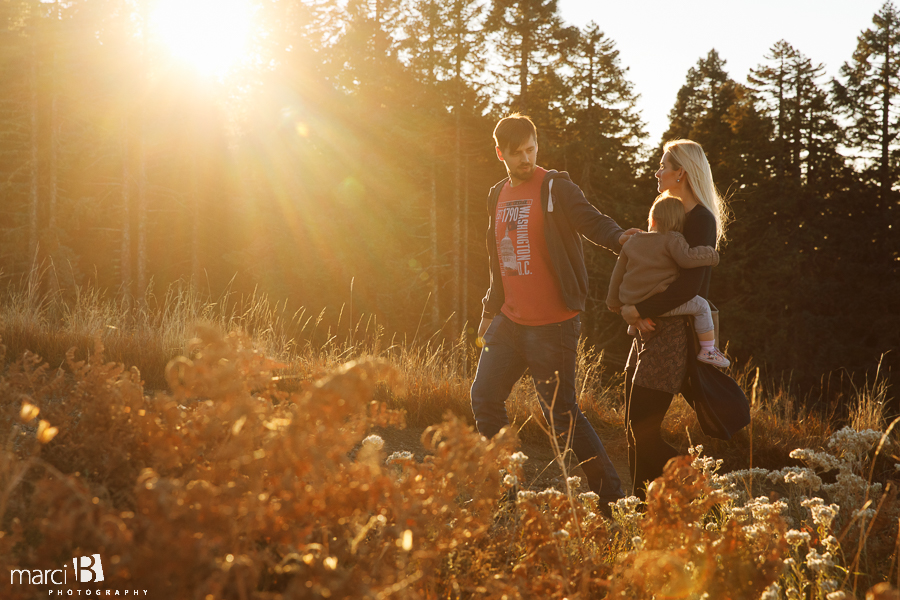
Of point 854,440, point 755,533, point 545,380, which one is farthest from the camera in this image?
point 545,380

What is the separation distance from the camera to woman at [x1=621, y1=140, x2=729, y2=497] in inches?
116

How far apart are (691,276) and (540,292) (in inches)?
29.9

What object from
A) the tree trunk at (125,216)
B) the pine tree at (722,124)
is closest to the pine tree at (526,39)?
the pine tree at (722,124)

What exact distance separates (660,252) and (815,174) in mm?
25611

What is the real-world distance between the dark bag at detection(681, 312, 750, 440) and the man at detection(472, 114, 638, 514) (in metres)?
0.54

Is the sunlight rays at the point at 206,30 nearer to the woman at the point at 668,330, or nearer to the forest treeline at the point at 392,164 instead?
the forest treeline at the point at 392,164

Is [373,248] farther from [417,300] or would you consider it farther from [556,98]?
[556,98]

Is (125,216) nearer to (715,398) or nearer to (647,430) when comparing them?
(647,430)

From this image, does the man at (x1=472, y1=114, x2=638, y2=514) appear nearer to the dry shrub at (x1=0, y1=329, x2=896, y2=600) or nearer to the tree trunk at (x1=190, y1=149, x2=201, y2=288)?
the dry shrub at (x1=0, y1=329, x2=896, y2=600)

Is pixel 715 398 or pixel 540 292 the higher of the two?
pixel 540 292

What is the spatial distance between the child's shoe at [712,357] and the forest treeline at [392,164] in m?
16.5

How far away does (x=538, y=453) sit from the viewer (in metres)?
5.18

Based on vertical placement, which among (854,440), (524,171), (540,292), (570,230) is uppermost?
(524,171)

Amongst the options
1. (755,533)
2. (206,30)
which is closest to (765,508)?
(755,533)
